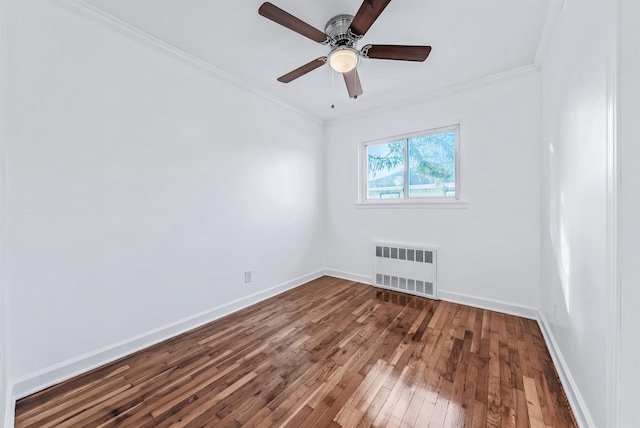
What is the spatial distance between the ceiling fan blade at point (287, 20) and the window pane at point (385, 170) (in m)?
2.08

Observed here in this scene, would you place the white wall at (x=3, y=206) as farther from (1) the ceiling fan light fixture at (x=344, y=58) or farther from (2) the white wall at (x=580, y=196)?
(2) the white wall at (x=580, y=196)

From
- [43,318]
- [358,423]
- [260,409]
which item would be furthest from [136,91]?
[358,423]

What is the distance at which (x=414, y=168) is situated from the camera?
3.34 metres

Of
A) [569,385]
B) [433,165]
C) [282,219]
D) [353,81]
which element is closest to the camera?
[569,385]

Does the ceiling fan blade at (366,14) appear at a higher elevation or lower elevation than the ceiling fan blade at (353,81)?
higher

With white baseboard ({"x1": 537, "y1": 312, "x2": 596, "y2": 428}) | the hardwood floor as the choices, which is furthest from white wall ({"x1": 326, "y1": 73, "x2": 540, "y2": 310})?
white baseboard ({"x1": 537, "y1": 312, "x2": 596, "y2": 428})

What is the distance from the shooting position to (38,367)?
1567 mm

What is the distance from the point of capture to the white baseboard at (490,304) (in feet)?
8.21

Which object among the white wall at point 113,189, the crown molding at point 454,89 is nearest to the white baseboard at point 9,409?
the white wall at point 113,189

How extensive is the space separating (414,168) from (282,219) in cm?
194

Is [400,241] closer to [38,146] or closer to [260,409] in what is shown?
[260,409]

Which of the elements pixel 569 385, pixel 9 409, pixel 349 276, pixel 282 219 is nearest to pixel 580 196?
pixel 569 385

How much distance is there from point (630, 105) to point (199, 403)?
8.05ft

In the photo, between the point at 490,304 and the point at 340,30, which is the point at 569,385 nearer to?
the point at 490,304
